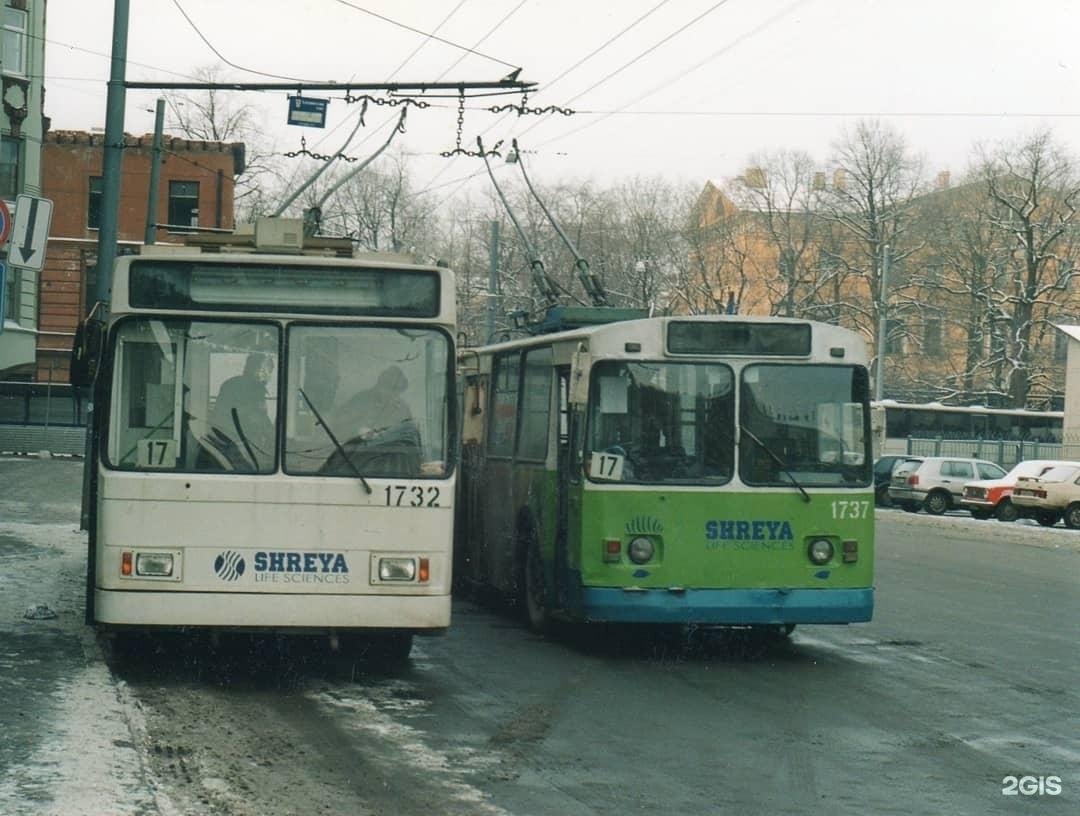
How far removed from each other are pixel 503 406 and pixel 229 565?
5351 millimetres

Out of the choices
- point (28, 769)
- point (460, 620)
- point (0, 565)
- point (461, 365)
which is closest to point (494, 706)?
point (28, 769)

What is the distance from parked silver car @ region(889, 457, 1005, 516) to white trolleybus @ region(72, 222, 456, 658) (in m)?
33.2

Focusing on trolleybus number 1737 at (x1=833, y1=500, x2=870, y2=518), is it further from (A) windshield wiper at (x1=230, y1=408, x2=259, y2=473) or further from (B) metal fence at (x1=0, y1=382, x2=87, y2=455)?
(B) metal fence at (x1=0, y1=382, x2=87, y2=455)

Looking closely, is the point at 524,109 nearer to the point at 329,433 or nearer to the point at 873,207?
the point at 329,433

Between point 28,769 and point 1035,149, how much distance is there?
64.7m

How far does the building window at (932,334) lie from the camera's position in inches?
2926

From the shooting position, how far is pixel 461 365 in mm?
16844

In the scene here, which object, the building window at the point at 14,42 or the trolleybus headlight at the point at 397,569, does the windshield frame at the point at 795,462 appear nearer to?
the trolleybus headlight at the point at 397,569

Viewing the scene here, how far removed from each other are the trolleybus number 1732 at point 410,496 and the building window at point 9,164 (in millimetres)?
32275

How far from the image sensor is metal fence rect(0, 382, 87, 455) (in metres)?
57.7

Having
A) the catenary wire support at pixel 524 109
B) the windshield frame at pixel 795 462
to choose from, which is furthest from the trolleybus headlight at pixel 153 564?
the catenary wire support at pixel 524 109

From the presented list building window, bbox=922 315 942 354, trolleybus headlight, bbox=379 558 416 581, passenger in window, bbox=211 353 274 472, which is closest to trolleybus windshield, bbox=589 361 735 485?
trolleybus headlight, bbox=379 558 416 581

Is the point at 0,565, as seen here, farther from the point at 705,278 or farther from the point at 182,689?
the point at 705,278

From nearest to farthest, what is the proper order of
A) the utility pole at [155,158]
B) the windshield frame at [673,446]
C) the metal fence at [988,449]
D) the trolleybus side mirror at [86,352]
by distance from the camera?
the trolleybus side mirror at [86,352] → the windshield frame at [673,446] → the utility pole at [155,158] → the metal fence at [988,449]
